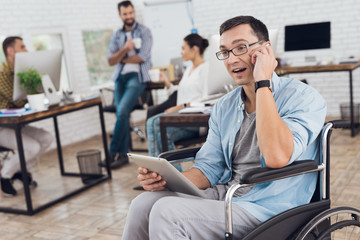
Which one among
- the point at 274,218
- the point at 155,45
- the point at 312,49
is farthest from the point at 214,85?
the point at 155,45

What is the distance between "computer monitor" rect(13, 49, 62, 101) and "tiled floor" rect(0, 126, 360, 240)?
2.99 feet

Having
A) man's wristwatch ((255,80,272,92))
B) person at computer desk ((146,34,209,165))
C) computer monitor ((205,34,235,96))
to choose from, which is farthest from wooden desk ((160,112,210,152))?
man's wristwatch ((255,80,272,92))

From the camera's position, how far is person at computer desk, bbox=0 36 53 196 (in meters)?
3.62

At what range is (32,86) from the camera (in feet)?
11.3

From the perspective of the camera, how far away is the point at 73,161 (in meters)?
4.82

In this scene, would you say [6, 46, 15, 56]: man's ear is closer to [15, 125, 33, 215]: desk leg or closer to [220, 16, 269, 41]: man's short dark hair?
[15, 125, 33, 215]: desk leg

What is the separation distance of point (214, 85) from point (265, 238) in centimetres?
156

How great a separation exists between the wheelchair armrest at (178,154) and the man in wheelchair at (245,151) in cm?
4

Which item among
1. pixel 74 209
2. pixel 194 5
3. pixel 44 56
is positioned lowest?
pixel 74 209

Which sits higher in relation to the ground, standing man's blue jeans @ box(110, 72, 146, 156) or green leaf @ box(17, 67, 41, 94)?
green leaf @ box(17, 67, 41, 94)

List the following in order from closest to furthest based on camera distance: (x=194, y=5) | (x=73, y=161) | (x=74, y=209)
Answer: (x=74, y=209), (x=73, y=161), (x=194, y=5)

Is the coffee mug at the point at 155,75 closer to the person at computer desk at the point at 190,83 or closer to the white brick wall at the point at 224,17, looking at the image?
the person at computer desk at the point at 190,83

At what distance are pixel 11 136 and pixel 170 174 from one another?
2506 millimetres

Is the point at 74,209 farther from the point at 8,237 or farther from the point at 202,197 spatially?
the point at 202,197
